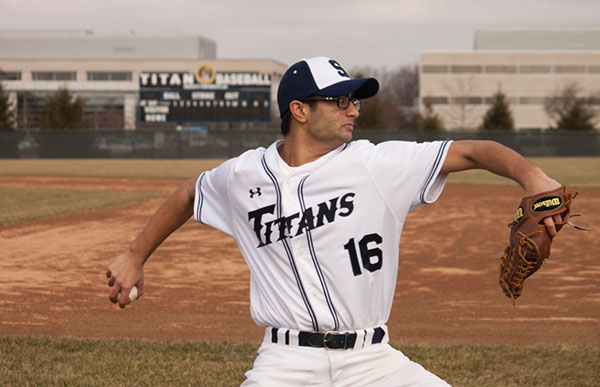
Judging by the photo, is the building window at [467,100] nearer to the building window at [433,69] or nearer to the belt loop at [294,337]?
the building window at [433,69]

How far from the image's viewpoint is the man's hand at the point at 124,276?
3.31m

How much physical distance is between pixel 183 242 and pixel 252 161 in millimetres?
8923

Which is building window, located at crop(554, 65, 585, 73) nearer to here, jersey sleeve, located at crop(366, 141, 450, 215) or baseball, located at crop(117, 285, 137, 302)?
jersey sleeve, located at crop(366, 141, 450, 215)

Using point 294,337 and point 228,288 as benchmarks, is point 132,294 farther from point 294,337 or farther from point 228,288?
point 228,288

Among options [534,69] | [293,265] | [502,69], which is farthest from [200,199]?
[534,69]

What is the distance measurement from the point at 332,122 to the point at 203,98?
38971mm

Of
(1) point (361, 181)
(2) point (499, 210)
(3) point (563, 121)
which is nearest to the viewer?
(1) point (361, 181)

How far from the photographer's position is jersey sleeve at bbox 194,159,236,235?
3.29 metres

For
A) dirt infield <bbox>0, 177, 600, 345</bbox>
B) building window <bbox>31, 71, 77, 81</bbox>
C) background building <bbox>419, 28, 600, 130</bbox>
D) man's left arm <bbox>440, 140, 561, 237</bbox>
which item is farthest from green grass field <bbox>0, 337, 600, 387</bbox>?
building window <bbox>31, 71, 77, 81</bbox>

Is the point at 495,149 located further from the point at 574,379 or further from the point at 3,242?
the point at 3,242

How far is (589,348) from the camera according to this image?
5.90 meters

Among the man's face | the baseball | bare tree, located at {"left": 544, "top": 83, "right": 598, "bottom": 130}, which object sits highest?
the man's face

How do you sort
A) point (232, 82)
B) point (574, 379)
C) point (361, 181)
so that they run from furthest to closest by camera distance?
1. point (232, 82)
2. point (574, 379)
3. point (361, 181)

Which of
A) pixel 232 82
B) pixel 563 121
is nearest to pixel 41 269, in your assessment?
pixel 232 82
